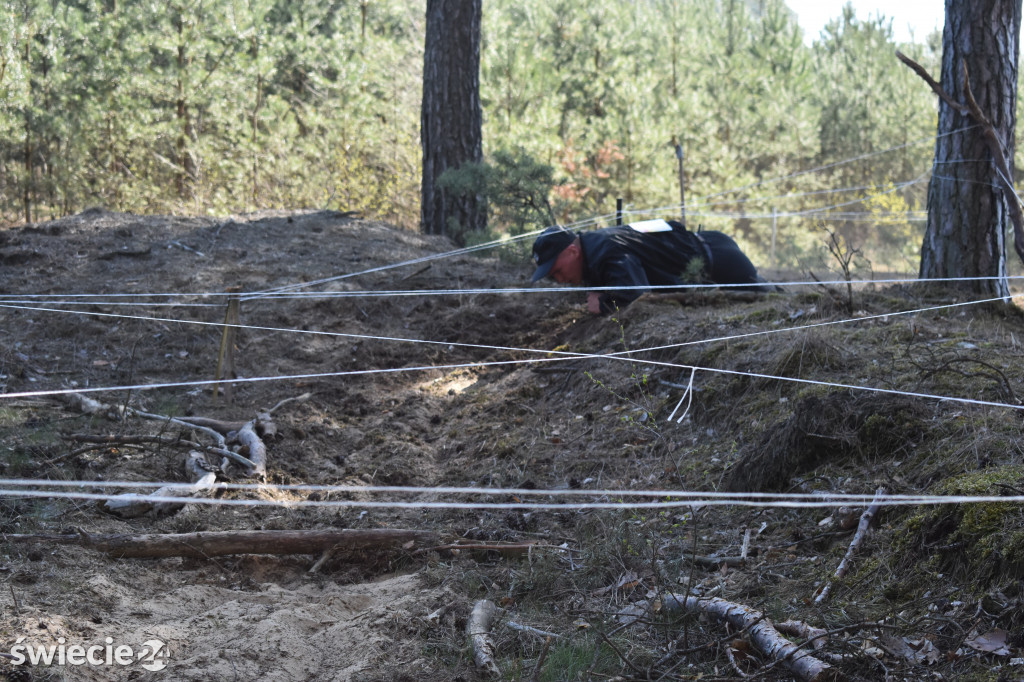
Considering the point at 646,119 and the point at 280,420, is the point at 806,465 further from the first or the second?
the point at 646,119

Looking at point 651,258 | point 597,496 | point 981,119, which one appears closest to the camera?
point 597,496

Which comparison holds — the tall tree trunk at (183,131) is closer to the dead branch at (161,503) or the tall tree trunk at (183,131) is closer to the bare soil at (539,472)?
the bare soil at (539,472)

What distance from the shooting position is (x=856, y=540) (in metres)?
2.71

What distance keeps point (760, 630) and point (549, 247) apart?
→ 4164 mm

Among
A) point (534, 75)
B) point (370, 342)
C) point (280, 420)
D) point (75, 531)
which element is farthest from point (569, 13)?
point (75, 531)

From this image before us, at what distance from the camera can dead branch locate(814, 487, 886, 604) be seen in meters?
2.55

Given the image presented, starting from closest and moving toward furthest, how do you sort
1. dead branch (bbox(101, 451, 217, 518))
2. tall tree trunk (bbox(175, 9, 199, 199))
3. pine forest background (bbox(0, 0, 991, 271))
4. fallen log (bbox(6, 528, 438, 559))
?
fallen log (bbox(6, 528, 438, 559)) < dead branch (bbox(101, 451, 217, 518)) < pine forest background (bbox(0, 0, 991, 271)) < tall tree trunk (bbox(175, 9, 199, 199))

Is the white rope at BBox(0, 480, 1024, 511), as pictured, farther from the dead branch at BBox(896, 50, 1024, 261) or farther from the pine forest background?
the pine forest background

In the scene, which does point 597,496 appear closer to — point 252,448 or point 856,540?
point 856,540

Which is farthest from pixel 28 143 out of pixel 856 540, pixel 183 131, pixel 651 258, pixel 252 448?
pixel 856 540

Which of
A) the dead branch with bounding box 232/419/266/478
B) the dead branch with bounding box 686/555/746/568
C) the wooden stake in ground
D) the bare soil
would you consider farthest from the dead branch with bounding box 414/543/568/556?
the wooden stake in ground

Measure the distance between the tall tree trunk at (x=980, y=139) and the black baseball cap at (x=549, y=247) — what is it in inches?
98.9

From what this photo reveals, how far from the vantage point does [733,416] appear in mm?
3934

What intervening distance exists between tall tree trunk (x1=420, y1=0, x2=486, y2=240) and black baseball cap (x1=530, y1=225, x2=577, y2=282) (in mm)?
2777
